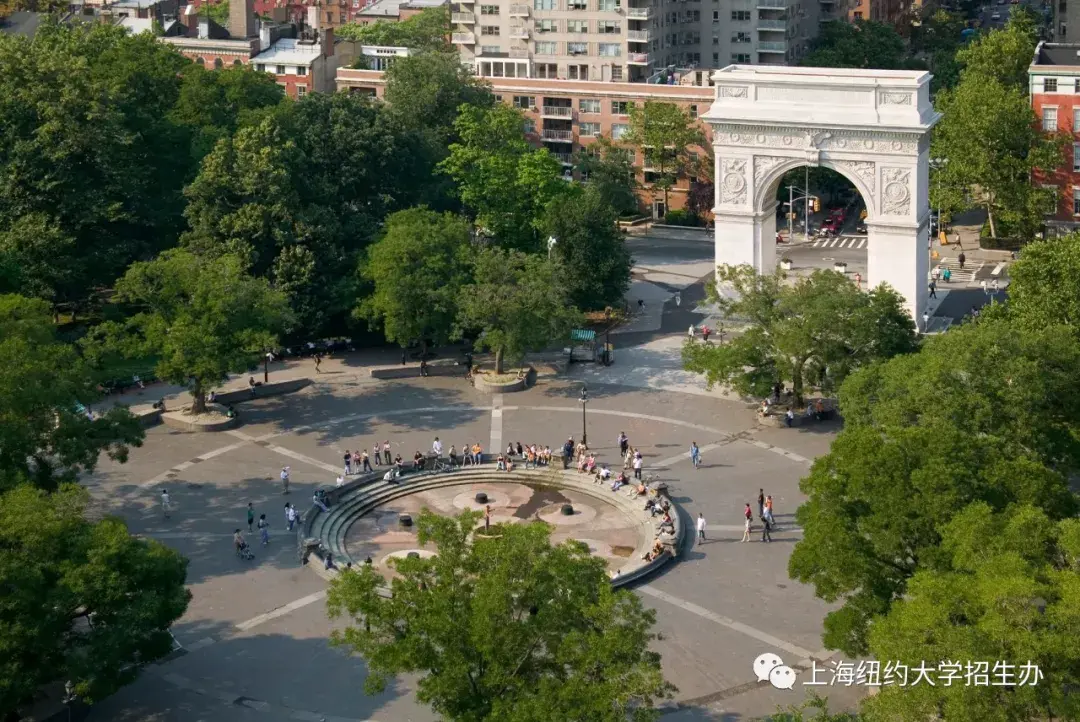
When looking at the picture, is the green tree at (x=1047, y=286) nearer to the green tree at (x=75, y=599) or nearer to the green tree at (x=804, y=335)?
the green tree at (x=804, y=335)

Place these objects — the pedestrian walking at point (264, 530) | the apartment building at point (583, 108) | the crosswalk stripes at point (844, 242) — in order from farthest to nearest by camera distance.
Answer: the apartment building at point (583, 108), the crosswalk stripes at point (844, 242), the pedestrian walking at point (264, 530)

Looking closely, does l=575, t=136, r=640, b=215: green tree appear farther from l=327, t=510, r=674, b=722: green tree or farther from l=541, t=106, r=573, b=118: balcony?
l=327, t=510, r=674, b=722: green tree

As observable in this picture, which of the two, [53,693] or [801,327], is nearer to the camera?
[53,693]

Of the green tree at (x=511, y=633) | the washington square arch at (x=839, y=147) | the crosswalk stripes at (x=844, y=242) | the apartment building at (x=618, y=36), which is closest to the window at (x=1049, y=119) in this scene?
the crosswalk stripes at (x=844, y=242)

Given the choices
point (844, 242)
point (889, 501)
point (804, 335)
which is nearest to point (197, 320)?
point (804, 335)

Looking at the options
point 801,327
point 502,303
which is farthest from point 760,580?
point 502,303

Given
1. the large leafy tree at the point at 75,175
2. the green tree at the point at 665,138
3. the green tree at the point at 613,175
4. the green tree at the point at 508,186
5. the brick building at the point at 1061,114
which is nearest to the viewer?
the large leafy tree at the point at 75,175

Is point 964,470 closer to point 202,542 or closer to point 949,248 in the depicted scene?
point 202,542

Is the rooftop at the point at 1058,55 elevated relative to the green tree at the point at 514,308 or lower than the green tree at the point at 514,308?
elevated
